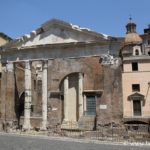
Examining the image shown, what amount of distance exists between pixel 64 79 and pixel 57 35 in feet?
10.4

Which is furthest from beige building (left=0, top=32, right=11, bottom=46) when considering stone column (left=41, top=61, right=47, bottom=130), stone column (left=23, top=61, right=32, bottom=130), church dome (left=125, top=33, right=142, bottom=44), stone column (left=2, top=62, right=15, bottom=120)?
church dome (left=125, top=33, right=142, bottom=44)

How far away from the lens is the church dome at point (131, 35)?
1969 inches

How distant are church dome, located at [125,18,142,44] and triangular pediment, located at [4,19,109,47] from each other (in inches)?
1107

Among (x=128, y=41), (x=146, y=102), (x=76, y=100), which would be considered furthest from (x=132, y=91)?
(x=76, y=100)

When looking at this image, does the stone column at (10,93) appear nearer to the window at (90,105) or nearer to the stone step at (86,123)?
the stone step at (86,123)

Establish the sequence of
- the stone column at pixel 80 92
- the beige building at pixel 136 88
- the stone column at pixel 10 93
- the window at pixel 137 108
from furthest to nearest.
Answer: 1. the window at pixel 137 108
2. the beige building at pixel 136 88
3. the stone column at pixel 10 93
4. the stone column at pixel 80 92

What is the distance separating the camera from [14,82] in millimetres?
23688

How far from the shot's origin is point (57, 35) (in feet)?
74.5

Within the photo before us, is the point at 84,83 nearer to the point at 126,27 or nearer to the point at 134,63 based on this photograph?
the point at 134,63

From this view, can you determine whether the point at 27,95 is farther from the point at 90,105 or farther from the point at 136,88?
the point at 136,88

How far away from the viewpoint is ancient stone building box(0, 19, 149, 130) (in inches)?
810

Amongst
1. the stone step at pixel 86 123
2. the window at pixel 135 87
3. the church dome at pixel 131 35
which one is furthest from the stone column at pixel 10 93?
the church dome at pixel 131 35

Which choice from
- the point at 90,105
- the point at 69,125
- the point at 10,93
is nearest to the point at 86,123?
the point at 69,125

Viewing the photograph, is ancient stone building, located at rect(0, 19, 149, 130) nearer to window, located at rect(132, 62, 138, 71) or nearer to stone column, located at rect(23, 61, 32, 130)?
stone column, located at rect(23, 61, 32, 130)
